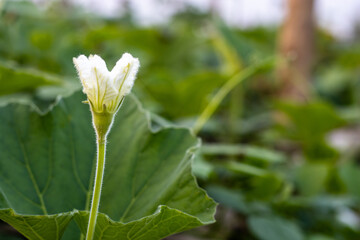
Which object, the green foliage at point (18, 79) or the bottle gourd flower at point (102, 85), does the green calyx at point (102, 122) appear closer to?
the bottle gourd flower at point (102, 85)

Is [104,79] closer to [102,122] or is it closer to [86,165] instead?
[102,122]

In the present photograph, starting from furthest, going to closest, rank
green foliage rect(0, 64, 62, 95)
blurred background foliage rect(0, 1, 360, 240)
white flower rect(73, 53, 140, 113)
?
blurred background foliage rect(0, 1, 360, 240)
green foliage rect(0, 64, 62, 95)
white flower rect(73, 53, 140, 113)

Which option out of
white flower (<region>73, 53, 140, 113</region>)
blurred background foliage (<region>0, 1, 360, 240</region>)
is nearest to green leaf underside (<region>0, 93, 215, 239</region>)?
blurred background foliage (<region>0, 1, 360, 240</region>)

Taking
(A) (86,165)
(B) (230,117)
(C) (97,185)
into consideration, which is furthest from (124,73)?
(B) (230,117)

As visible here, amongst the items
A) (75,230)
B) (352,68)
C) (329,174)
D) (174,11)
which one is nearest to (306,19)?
(329,174)

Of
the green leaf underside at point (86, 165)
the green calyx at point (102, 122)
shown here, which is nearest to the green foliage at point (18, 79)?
the green leaf underside at point (86, 165)

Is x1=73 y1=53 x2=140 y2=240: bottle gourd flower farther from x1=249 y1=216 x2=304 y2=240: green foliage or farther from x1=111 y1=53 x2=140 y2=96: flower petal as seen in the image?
x1=249 y1=216 x2=304 y2=240: green foliage

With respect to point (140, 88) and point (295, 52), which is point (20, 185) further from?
point (295, 52)
